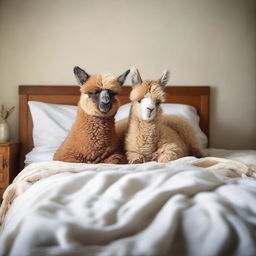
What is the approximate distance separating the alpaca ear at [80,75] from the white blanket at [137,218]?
62 centimetres

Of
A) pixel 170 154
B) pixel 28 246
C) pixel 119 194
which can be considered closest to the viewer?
pixel 28 246

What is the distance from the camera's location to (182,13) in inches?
93.4

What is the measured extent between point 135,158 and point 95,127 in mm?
214

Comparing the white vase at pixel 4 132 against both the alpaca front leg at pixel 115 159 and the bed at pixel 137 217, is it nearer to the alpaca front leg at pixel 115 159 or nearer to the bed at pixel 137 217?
the alpaca front leg at pixel 115 159

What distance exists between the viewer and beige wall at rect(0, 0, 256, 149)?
2.32 meters

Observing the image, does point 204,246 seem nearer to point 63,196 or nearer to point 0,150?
point 63,196

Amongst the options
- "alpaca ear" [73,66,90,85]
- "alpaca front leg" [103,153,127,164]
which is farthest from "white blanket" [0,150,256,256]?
"alpaca ear" [73,66,90,85]

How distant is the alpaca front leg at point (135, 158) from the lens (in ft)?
3.72

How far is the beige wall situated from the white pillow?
1.13 feet

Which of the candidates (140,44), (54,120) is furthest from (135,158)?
(140,44)

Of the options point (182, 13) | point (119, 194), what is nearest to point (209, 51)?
point (182, 13)

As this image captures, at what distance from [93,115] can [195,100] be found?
142 centimetres

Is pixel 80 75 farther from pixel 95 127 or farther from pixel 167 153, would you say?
pixel 167 153

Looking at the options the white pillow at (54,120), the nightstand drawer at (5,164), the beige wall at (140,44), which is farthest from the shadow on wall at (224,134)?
the nightstand drawer at (5,164)
